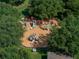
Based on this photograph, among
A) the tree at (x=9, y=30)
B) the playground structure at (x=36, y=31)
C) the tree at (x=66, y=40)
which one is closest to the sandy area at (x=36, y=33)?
the playground structure at (x=36, y=31)

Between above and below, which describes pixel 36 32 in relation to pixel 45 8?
below

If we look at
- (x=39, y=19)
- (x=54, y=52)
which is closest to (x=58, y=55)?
(x=54, y=52)

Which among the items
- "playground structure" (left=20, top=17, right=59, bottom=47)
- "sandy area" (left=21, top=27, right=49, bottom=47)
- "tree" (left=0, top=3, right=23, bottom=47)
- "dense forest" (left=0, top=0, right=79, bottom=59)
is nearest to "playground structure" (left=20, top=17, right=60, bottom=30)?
"playground structure" (left=20, top=17, right=59, bottom=47)

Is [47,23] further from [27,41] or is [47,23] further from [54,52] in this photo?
[54,52]

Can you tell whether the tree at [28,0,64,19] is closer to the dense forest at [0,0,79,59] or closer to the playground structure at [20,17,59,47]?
the dense forest at [0,0,79,59]

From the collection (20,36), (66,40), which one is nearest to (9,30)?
(20,36)

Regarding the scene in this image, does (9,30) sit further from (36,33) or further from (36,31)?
(36,31)
